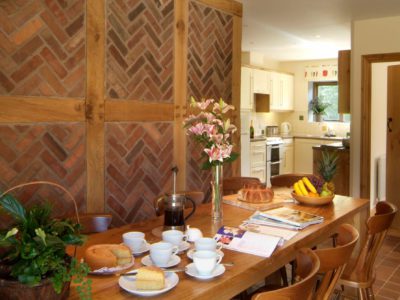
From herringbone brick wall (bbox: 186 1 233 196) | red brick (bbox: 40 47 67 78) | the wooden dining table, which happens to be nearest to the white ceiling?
herringbone brick wall (bbox: 186 1 233 196)

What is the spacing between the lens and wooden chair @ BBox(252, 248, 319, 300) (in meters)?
1.29

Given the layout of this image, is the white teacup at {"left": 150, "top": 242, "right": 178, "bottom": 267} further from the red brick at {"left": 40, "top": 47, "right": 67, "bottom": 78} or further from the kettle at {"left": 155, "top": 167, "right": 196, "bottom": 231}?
the red brick at {"left": 40, "top": 47, "right": 67, "bottom": 78}

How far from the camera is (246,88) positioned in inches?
292

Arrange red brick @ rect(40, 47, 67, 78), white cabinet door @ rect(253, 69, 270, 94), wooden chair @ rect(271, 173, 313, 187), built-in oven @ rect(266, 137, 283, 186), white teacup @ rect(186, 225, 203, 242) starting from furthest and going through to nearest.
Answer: built-in oven @ rect(266, 137, 283, 186)
white cabinet door @ rect(253, 69, 270, 94)
wooden chair @ rect(271, 173, 313, 187)
red brick @ rect(40, 47, 67, 78)
white teacup @ rect(186, 225, 203, 242)

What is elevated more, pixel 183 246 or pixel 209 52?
pixel 209 52

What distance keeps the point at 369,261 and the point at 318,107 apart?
6.78m

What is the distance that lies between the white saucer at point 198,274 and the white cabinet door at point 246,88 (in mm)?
→ 5773

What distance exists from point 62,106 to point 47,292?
5.44ft

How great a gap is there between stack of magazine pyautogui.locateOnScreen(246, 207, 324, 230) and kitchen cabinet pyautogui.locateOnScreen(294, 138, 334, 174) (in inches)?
245

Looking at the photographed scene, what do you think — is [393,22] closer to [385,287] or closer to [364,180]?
[364,180]

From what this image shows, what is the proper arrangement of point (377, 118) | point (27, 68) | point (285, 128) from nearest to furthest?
point (27, 68) → point (377, 118) → point (285, 128)

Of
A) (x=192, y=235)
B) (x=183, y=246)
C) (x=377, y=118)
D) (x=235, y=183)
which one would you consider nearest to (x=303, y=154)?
(x=377, y=118)

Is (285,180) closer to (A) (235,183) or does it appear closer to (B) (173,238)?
(A) (235,183)

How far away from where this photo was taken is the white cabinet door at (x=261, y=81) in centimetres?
766
